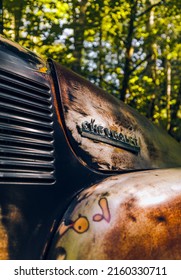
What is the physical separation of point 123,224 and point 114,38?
355 inches

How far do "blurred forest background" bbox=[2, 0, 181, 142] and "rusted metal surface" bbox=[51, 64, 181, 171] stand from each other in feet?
14.6

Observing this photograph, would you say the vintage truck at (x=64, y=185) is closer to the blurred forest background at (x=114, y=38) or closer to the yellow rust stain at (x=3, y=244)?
the yellow rust stain at (x=3, y=244)

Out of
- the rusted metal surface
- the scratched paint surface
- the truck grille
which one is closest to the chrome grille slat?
the truck grille

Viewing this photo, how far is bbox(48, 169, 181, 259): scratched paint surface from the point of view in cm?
152

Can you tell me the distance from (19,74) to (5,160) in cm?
38

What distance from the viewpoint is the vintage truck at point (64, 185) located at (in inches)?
60.6

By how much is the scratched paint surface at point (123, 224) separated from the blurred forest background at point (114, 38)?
17.3ft

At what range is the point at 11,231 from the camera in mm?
1522

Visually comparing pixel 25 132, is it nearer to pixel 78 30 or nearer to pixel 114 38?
pixel 78 30

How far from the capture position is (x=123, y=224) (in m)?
1.57

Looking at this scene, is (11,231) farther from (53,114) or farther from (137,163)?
(137,163)

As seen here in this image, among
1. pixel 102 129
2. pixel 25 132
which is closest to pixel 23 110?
pixel 25 132

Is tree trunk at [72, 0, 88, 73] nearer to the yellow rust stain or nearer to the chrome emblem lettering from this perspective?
the chrome emblem lettering
